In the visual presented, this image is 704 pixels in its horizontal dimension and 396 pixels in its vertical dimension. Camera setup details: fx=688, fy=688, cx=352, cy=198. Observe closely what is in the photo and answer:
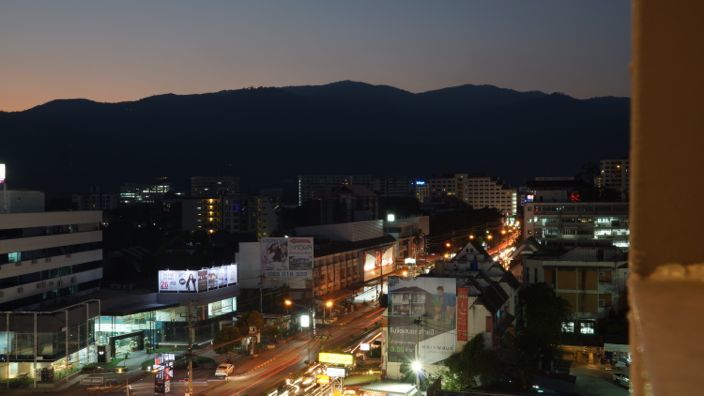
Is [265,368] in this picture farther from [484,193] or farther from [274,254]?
[484,193]

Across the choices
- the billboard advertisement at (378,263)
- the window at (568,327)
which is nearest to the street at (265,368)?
the window at (568,327)

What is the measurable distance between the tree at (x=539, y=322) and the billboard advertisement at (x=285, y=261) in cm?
918

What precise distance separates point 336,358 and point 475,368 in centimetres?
320

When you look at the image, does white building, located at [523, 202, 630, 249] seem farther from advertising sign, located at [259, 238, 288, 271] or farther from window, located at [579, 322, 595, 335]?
advertising sign, located at [259, 238, 288, 271]

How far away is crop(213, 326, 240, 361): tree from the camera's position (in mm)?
20734

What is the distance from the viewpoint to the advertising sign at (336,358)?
15.8 m

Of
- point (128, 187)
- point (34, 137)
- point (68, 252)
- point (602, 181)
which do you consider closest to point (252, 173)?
point (34, 137)

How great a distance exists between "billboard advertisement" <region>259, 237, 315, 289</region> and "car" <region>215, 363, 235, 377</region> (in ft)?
29.8

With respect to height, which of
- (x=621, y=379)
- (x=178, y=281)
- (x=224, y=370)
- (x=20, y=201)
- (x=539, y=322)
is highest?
(x=20, y=201)

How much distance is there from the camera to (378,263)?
3675cm

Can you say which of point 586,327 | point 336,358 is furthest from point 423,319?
point 586,327

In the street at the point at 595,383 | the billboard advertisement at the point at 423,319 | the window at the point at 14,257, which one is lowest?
the street at the point at 595,383

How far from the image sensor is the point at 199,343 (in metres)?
22.4

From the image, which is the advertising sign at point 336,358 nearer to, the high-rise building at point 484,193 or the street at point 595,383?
the street at point 595,383
